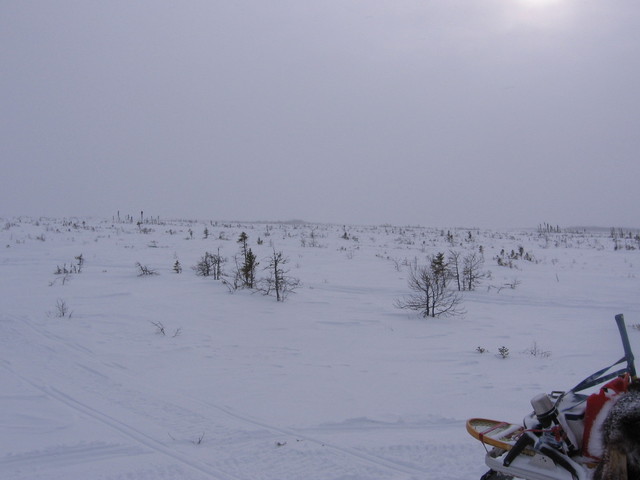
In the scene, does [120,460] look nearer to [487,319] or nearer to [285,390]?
[285,390]

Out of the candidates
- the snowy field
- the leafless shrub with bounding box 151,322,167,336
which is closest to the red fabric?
the snowy field

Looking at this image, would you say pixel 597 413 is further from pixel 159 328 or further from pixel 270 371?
pixel 159 328

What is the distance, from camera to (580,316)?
9.80 meters

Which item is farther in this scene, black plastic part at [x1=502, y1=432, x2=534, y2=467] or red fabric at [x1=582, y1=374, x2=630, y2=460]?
black plastic part at [x1=502, y1=432, x2=534, y2=467]

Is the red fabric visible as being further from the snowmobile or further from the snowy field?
the snowy field

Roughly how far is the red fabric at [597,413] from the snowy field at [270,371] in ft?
5.34

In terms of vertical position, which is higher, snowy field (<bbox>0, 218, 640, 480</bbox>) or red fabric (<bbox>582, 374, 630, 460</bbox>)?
red fabric (<bbox>582, 374, 630, 460</bbox>)

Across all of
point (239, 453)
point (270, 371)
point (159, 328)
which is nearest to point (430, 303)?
point (270, 371)

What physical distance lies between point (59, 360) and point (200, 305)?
3.59 m

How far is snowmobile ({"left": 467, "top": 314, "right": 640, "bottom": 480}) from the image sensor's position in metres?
2.46

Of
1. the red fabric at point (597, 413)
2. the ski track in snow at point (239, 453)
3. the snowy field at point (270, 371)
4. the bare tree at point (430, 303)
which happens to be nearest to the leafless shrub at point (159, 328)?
the snowy field at point (270, 371)

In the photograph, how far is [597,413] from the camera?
248 cm

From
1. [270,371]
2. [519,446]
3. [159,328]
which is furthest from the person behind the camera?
[159,328]

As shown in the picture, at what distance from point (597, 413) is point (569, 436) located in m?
0.22
